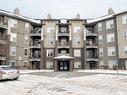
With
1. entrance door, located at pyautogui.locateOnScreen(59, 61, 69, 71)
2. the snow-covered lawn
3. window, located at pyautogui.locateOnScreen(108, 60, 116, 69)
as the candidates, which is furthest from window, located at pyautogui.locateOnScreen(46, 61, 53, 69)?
the snow-covered lawn

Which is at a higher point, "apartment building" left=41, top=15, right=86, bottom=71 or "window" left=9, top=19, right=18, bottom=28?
"window" left=9, top=19, right=18, bottom=28

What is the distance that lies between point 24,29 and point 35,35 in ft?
11.4

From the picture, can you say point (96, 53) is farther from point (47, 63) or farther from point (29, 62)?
point (29, 62)

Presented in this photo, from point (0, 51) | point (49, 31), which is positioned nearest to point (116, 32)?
point (49, 31)

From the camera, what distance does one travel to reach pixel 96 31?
1882 inches

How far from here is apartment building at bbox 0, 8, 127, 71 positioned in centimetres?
4080

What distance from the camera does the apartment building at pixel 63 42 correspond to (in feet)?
134

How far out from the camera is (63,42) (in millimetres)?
49500

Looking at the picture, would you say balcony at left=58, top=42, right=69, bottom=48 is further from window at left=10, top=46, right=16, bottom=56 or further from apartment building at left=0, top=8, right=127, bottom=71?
window at left=10, top=46, right=16, bottom=56

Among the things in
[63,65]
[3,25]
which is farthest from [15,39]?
[63,65]

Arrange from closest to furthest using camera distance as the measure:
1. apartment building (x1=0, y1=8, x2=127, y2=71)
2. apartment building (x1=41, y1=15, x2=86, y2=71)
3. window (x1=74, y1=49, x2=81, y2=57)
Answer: apartment building (x1=0, y1=8, x2=127, y2=71)
apartment building (x1=41, y1=15, x2=86, y2=71)
window (x1=74, y1=49, x2=81, y2=57)

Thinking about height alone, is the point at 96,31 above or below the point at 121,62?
above

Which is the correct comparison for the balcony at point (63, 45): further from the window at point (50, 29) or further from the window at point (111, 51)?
the window at point (111, 51)

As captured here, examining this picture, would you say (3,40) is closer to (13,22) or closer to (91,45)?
(13,22)
